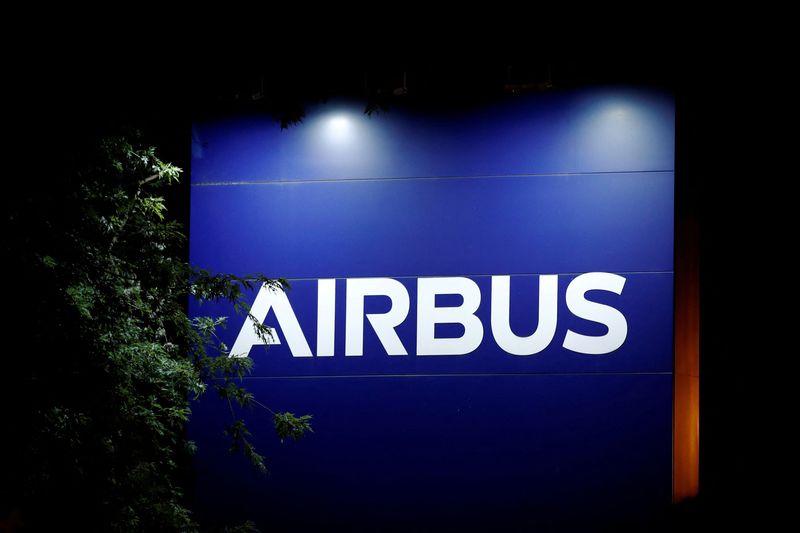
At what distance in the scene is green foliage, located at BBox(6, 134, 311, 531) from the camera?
429cm

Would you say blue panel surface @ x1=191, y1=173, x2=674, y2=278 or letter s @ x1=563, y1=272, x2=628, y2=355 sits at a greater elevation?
blue panel surface @ x1=191, y1=173, x2=674, y2=278

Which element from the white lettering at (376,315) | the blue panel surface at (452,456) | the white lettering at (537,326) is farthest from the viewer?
the white lettering at (376,315)

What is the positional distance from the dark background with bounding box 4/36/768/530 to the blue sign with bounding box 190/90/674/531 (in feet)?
0.83

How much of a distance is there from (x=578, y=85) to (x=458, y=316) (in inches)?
78.2

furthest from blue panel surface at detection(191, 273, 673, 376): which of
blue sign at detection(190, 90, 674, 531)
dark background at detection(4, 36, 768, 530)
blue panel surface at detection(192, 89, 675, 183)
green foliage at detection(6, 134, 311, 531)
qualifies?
green foliage at detection(6, 134, 311, 531)

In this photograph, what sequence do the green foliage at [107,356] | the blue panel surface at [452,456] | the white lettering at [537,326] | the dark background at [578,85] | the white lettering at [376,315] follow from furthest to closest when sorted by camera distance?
the white lettering at [376,315], the white lettering at [537,326], the blue panel surface at [452,456], the dark background at [578,85], the green foliage at [107,356]

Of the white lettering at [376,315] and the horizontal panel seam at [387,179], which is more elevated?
the horizontal panel seam at [387,179]

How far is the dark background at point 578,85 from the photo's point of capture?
539 cm

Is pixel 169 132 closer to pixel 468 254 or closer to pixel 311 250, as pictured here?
pixel 311 250

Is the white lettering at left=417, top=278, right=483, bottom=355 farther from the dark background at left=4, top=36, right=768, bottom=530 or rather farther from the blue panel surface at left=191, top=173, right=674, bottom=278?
the dark background at left=4, top=36, right=768, bottom=530

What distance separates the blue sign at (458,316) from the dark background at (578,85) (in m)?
0.25

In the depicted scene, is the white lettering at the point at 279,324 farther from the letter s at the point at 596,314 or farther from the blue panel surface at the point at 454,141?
the letter s at the point at 596,314

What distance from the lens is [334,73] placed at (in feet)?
21.8

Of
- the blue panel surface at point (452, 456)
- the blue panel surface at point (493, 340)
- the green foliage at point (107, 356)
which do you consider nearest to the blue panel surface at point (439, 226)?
the blue panel surface at point (493, 340)
